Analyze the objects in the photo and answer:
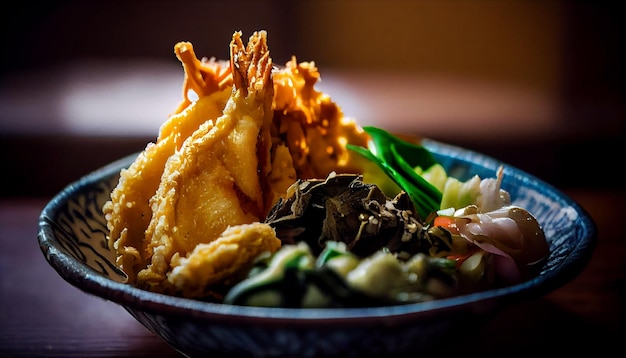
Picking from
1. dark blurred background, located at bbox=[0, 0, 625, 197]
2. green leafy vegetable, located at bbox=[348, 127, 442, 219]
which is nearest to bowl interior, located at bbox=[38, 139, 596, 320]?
green leafy vegetable, located at bbox=[348, 127, 442, 219]

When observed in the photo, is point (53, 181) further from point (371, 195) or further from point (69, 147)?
point (371, 195)

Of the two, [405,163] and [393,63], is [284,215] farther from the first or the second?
[393,63]

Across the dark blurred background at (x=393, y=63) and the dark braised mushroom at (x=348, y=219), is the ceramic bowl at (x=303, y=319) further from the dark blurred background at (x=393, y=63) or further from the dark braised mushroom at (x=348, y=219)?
the dark blurred background at (x=393, y=63)

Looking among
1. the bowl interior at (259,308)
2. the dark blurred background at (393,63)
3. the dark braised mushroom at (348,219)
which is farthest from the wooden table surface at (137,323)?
the dark blurred background at (393,63)

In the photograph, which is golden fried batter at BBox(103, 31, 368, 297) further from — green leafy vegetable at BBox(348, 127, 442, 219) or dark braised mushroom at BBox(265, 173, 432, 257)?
green leafy vegetable at BBox(348, 127, 442, 219)

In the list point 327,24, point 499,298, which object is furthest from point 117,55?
point 499,298
